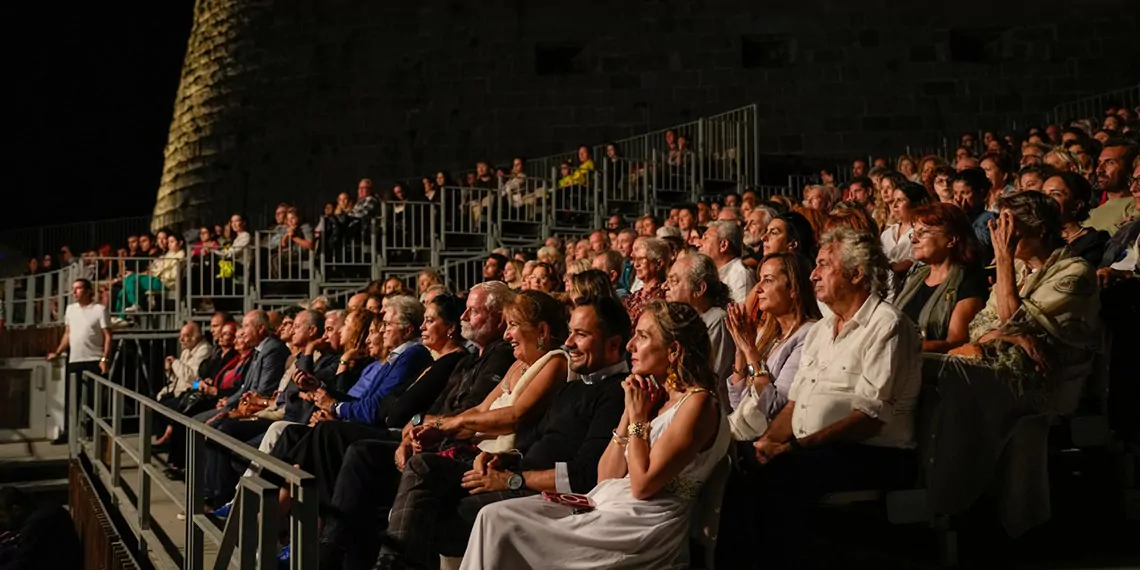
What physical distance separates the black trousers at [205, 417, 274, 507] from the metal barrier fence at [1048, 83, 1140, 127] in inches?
484

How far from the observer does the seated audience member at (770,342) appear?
4.35m

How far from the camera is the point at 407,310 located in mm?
6207

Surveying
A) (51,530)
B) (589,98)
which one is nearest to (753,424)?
(51,530)

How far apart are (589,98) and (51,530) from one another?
13054mm

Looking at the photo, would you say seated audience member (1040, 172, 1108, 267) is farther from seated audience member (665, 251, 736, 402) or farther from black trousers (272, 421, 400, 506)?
black trousers (272, 421, 400, 506)

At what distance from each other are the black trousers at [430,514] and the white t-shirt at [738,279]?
2.17 metres

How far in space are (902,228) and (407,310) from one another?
8.28 ft

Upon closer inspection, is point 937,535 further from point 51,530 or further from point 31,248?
point 31,248

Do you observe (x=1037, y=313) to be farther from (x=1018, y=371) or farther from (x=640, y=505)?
(x=640, y=505)

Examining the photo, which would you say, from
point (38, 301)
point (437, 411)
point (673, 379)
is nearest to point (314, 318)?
point (437, 411)

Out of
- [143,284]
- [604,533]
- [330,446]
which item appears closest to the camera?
[604,533]

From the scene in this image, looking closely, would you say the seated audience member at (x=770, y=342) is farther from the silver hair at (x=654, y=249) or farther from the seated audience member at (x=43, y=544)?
the seated audience member at (x=43, y=544)

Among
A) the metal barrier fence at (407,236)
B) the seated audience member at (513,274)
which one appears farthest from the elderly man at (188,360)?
the seated audience member at (513,274)

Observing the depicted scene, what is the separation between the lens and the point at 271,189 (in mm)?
20344
